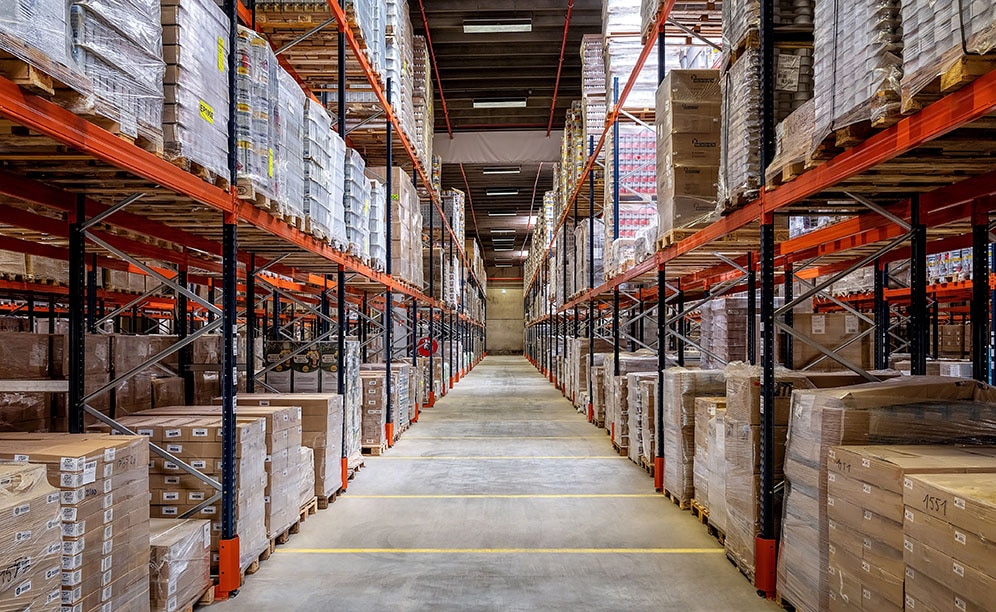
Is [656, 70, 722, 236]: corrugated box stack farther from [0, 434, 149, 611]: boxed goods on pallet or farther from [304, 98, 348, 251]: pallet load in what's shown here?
[0, 434, 149, 611]: boxed goods on pallet

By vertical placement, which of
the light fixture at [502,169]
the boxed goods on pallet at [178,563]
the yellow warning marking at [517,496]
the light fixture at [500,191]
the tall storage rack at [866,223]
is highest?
the light fixture at [502,169]

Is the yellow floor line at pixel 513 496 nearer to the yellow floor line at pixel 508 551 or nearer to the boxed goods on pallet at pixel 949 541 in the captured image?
the yellow floor line at pixel 508 551

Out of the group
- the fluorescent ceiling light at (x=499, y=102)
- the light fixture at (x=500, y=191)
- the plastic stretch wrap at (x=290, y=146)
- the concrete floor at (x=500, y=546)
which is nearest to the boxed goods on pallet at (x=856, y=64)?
the concrete floor at (x=500, y=546)

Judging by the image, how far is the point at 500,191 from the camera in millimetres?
26828

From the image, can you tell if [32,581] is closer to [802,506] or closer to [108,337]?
[108,337]

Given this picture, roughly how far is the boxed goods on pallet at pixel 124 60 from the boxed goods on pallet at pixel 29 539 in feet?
4.98

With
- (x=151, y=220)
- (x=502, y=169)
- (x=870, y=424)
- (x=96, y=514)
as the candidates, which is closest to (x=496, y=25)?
(x=502, y=169)

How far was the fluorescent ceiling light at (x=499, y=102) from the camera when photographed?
17812 millimetres

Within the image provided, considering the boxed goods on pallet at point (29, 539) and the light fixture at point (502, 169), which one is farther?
the light fixture at point (502, 169)

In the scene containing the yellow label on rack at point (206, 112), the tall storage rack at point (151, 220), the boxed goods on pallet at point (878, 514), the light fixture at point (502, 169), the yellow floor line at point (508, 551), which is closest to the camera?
the boxed goods on pallet at point (878, 514)

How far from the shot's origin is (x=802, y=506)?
3986 millimetres

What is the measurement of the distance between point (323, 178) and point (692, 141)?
3.57 m

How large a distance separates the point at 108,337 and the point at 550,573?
12.9ft

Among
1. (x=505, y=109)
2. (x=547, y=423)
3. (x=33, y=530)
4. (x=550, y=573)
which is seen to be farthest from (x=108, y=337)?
(x=505, y=109)
